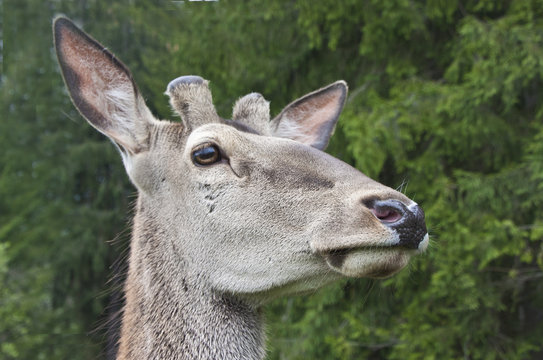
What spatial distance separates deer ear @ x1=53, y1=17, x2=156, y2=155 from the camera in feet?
9.93

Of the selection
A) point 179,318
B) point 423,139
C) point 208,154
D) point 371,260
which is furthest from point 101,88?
point 423,139

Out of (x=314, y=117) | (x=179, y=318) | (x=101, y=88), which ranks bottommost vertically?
(x=179, y=318)

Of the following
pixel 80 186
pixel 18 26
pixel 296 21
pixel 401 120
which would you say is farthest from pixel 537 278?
pixel 18 26

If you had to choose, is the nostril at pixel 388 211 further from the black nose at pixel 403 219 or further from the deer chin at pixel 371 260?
the deer chin at pixel 371 260

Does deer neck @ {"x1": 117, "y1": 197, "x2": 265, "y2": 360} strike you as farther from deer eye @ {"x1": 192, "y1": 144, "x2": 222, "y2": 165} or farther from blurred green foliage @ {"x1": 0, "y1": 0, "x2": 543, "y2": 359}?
blurred green foliage @ {"x1": 0, "y1": 0, "x2": 543, "y2": 359}

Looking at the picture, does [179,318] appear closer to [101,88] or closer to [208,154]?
[208,154]

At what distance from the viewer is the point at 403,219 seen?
2.27 metres

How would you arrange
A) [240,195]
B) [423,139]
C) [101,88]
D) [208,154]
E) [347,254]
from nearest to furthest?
[347,254]
[240,195]
[208,154]
[101,88]
[423,139]

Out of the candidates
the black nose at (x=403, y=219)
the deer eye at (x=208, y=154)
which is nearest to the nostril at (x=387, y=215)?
the black nose at (x=403, y=219)

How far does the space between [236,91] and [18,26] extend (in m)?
13.1

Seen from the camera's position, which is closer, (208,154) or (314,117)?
(208,154)

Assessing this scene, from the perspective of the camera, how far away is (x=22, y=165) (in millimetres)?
18203

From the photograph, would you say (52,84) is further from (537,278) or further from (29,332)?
(537,278)

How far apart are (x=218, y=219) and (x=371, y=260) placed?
0.79 m
